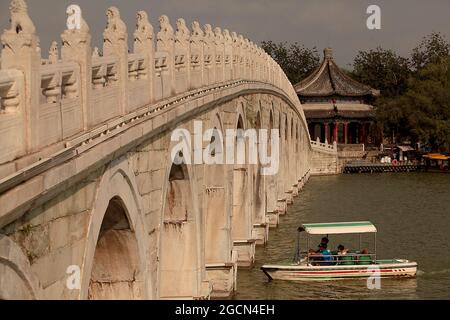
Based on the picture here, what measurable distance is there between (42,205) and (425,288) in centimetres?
1871

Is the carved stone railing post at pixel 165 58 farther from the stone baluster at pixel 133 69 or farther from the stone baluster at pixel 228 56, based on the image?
the stone baluster at pixel 228 56

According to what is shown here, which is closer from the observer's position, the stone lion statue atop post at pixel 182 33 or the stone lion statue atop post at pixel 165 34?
the stone lion statue atop post at pixel 165 34

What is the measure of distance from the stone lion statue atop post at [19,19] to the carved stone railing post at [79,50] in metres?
1.63

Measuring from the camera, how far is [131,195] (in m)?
12.2

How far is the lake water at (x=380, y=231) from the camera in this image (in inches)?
976

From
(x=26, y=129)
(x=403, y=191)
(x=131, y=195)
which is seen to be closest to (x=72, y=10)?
(x=26, y=129)

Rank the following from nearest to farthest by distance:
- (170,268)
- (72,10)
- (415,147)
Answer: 1. (72,10)
2. (170,268)
3. (415,147)

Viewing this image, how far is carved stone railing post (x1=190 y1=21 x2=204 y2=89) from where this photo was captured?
18.5 m

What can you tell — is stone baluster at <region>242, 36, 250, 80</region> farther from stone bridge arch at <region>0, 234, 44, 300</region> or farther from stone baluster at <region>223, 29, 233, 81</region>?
stone bridge arch at <region>0, 234, 44, 300</region>

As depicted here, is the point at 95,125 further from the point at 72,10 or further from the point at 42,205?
the point at 42,205

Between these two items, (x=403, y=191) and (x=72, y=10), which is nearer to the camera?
(x=72, y=10)

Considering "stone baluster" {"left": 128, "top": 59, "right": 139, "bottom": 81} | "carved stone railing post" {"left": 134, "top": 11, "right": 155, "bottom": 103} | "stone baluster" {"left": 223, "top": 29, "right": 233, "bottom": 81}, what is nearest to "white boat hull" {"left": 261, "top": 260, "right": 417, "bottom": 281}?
"stone baluster" {"left": 223, "top": 29, "right": 233, "bottom": 81}

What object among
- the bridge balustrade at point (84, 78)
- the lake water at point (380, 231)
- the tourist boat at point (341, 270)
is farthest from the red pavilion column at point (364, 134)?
the bridge balustrade at point (84, 78)

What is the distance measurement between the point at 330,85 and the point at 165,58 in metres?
74.5
